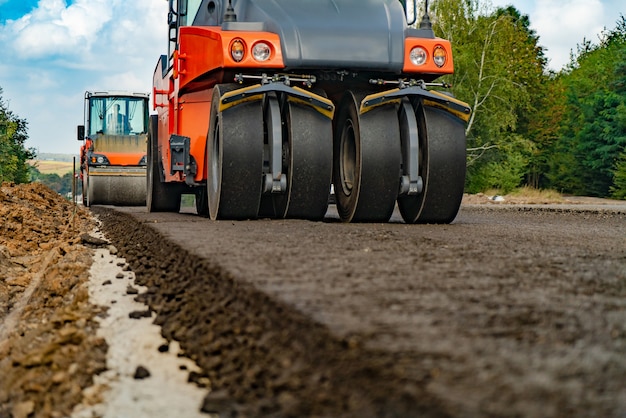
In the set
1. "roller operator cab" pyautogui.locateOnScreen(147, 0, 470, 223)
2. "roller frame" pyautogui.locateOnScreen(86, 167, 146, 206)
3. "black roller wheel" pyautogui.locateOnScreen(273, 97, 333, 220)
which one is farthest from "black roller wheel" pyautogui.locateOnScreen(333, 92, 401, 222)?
"roller frame" pyautogui.locateOnScreen(86, 167, 146, 206)

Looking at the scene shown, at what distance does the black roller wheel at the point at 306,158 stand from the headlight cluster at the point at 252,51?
1.52ft

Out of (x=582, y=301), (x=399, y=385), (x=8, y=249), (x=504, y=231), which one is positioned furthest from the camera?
(x=8, y=249)

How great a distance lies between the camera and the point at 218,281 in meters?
3.89

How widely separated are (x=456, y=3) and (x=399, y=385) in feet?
136

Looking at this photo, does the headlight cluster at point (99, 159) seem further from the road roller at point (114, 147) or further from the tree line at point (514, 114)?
the tree line at point (514, 114)

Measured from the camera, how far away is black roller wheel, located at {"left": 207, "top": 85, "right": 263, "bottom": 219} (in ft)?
25.3

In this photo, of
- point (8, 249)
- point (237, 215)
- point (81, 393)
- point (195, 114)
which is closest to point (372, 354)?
point (81, 393)

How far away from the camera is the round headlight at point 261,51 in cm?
783

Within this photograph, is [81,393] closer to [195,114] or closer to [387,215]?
[387,215]

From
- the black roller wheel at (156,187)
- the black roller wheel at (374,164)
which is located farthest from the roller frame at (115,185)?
the black roller wheel at (374,164)

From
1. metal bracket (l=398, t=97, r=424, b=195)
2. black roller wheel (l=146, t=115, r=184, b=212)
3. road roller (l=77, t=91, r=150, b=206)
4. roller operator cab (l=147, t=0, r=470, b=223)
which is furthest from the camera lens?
road roller (l=77, t=91, r=150, b=206)

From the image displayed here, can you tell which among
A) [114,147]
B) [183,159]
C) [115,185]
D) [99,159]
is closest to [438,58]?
[183,159]

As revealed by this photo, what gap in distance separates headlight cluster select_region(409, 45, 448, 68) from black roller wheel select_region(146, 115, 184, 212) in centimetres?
463

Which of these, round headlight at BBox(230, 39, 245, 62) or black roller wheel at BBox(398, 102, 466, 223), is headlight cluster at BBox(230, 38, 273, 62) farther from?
black roller wheel at BBox(398, 102, 466, 223)
